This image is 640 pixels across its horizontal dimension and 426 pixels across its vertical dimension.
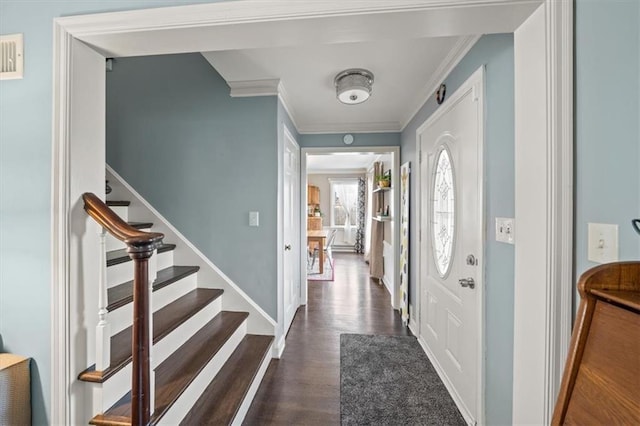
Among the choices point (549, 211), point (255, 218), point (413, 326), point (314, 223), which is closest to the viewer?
point (549, 211)

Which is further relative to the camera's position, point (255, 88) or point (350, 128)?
point (350, 128)

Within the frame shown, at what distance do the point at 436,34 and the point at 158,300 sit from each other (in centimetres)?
230

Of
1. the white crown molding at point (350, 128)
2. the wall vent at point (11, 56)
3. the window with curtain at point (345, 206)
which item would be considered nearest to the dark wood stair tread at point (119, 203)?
the wall vent at point (11, 56)

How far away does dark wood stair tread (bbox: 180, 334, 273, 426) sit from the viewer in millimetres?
1514

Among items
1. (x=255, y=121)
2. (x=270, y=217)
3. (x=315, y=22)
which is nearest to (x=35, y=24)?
(x=315, y=22)

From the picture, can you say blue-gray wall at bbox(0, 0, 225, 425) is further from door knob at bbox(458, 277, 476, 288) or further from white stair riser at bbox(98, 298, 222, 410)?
door knob at bbox(458, 277, 476, 288)

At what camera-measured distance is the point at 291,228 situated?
315 centimetres

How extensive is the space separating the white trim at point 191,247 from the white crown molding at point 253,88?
1311 millimetres

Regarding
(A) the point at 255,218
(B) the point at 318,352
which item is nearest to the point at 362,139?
(A) the point at 255,218

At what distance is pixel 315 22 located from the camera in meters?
1.03

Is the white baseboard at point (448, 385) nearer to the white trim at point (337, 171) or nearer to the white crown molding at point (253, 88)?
the white crown molding at point (253, 88)

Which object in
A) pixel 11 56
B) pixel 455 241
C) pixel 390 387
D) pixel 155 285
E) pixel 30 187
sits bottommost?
pixel 390 387

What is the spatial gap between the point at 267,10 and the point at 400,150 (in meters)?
2.84

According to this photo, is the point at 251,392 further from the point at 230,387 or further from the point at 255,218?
the point at 255,218
